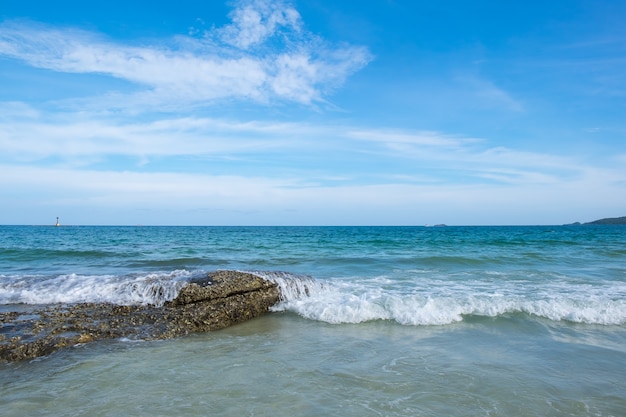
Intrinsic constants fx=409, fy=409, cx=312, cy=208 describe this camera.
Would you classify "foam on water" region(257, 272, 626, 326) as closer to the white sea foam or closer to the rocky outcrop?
the rocky outcrop

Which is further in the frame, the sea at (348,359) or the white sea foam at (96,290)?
the white sea foam at (96,290)

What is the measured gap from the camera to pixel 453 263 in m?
21.2

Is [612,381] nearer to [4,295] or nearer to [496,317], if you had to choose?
[496,317]

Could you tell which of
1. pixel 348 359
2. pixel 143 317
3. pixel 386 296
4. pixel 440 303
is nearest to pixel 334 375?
pixel 348 359

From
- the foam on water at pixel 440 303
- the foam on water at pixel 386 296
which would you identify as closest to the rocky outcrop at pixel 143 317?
the foam on water at pixel 386 296

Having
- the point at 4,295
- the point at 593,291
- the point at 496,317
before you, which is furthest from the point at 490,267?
the point at 4,295

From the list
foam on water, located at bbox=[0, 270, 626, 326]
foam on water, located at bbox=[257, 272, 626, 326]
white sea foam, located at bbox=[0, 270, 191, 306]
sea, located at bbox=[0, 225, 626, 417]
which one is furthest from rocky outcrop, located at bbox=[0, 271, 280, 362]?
foam on water, located at bbox=[257, 272, 626, 326]

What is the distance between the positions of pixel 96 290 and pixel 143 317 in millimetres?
3619

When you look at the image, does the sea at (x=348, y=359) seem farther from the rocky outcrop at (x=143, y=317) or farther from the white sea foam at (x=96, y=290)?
the rocky outcrop at (x=143, y=317)

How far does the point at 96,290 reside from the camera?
1170 centimetres

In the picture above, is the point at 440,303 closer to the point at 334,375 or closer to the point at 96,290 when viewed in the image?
the point at 334,375

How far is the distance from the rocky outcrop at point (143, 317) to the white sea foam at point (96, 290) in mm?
711

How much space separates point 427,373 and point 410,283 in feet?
28.8

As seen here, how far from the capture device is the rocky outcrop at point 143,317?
24.1 feet
